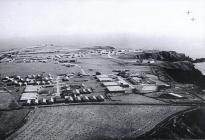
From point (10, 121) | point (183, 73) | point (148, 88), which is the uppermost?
point (183, 73)

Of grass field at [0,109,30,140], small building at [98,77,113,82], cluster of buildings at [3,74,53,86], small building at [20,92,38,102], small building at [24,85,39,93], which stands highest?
small building at [98,77,113,82]

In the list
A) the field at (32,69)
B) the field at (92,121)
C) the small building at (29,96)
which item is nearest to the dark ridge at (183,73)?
the field at (32,69)

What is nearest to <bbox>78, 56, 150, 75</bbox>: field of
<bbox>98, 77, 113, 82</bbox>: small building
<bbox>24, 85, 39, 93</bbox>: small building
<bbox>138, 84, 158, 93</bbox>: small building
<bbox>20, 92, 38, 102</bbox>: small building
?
<bbox>98, 77, 113, 82</bbox>: small building

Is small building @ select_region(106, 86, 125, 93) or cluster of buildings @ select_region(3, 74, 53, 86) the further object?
cluster of buildings @ select_region(3, 74, 53, 86)

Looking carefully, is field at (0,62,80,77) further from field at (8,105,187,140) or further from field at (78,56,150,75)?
field at (8,105,187,140)

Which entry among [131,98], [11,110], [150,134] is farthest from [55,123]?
[131,98]

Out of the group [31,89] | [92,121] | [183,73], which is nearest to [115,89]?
[92,121]

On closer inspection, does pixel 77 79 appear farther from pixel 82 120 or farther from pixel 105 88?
pixel 82 120

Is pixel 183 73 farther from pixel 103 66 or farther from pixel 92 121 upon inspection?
pixel 92 121
